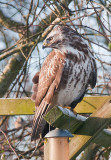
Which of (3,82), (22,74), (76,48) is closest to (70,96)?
(76,48)

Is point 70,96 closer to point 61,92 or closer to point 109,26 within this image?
point 61,92

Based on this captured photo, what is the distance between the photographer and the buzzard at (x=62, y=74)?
2436 millimetres

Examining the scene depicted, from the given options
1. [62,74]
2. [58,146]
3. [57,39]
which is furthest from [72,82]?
[58,146]

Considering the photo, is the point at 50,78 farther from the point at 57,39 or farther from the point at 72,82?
the point at 57,39

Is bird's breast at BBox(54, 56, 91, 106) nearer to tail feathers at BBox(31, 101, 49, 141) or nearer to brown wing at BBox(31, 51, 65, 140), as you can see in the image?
brown wing at BBox(31, 51, 65, 140)

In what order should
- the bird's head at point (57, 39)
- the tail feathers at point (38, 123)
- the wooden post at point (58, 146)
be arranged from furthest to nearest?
the bird's head at point (57, 39), the tail feathers at point (38, 123), the wooden post at point (58, 146)

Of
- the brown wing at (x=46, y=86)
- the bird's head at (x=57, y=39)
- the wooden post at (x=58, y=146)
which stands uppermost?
the bird's head at (x=57, y=39)

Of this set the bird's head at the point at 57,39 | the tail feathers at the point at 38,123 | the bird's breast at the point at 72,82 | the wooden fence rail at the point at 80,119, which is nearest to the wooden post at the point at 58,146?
the wooden fence rail at the point at 80,119

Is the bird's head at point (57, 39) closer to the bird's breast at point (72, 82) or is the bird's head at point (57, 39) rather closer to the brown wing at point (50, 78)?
the brown wing at point (50, 78)

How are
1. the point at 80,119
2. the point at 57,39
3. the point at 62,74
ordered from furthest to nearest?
1. the point at 57,39
2. the point at 62,74
3. the point at 80,119

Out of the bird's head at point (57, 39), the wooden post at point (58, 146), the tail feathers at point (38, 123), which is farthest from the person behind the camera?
the bird's head at point (57, 39)

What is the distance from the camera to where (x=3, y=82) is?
3.58 meters

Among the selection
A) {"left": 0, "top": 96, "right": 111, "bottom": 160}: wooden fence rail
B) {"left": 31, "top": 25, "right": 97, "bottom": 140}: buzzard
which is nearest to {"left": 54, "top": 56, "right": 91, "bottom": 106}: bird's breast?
{"left": 31, "top": 25, "right": 97, "bottom": 140}: buzzard

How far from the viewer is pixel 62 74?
242cm
